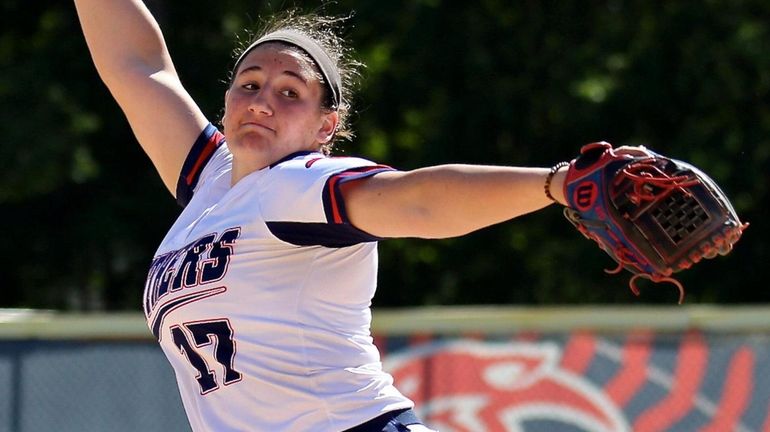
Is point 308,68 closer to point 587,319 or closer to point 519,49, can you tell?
point 587,319

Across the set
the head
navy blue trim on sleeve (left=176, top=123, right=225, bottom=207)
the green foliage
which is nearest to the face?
the head

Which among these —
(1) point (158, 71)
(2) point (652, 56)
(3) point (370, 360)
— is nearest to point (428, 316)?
(1) point (158, 71)

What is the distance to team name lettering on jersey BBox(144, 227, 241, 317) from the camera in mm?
2520

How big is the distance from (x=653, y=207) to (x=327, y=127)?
0.94 metres

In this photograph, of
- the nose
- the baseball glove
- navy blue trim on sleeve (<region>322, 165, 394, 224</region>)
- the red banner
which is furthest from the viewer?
the red banner

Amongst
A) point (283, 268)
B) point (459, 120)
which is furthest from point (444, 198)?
point (459, 120)

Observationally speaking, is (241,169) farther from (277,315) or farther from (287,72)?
(277,315)

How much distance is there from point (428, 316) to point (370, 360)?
10.4 ft

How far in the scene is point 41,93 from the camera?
10.6 meters

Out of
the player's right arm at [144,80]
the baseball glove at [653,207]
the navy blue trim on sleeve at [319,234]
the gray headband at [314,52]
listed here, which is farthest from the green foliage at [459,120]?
the baseball glove at [653,207]

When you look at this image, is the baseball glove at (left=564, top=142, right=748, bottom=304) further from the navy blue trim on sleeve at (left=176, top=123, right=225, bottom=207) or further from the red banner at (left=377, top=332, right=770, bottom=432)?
the red banner at (left=377, top=332, right=770, bottom=432)

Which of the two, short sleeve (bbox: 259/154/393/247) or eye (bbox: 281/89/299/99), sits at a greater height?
eye (bbox: 281/89/299/99)

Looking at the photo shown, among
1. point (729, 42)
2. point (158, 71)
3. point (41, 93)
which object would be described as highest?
point (41, 93)

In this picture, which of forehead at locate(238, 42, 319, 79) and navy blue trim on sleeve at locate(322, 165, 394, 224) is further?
forehead at locate(238, 42, 319, 79)
